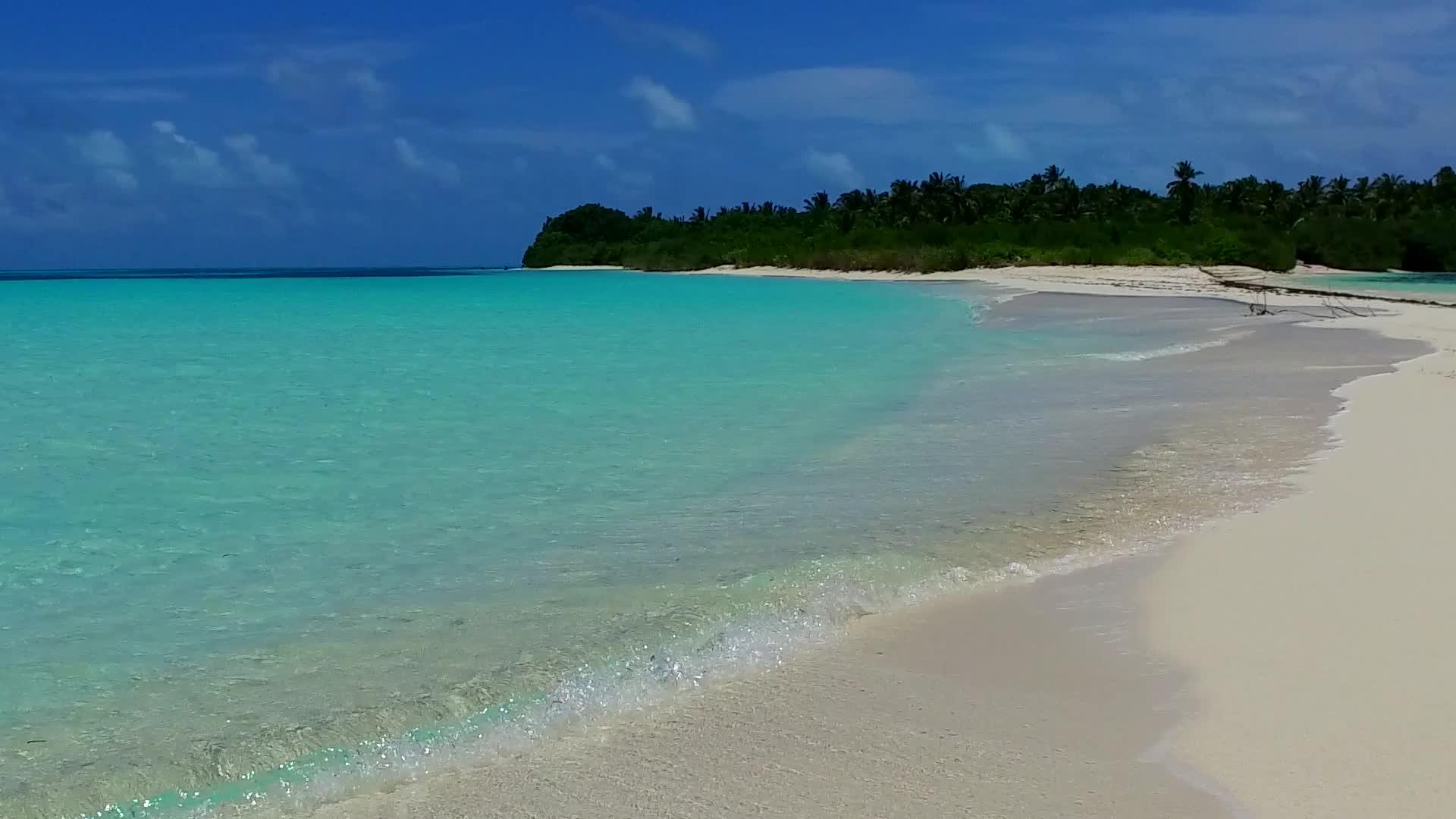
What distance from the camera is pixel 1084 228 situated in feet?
238

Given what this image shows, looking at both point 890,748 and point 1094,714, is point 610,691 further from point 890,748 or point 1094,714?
point 1094,714

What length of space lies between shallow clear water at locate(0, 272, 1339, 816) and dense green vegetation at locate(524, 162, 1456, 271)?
179 ft

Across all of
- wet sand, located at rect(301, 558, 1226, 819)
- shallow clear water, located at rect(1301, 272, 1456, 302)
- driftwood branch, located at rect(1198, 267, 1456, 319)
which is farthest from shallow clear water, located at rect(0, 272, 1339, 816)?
shallow clear water, located at rect(1301, 272, 1456, 302)

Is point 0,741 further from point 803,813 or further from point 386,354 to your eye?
point 386,354

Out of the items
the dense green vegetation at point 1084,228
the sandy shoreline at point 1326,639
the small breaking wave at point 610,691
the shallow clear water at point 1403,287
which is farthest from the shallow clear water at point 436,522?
the dense green vegetation at point 1084,228

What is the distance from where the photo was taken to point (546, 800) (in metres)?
3.11

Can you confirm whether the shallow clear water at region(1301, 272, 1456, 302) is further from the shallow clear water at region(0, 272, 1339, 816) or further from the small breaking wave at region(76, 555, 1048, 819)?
the small breaking wave at region(76, 555, 1048, 819)

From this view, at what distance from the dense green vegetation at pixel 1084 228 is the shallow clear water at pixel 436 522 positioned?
5463 cm

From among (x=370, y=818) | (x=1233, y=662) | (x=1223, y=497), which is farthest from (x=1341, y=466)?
(x=370, y=818)

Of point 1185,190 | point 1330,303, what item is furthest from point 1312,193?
point 1330,303

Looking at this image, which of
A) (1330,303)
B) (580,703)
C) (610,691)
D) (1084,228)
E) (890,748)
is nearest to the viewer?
(890,748)

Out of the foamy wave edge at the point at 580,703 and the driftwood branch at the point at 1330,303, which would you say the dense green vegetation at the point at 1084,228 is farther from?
the foamy wave edge at the point at 580,703

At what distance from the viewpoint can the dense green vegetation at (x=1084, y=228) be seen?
224ft

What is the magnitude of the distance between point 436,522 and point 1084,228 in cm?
7108
